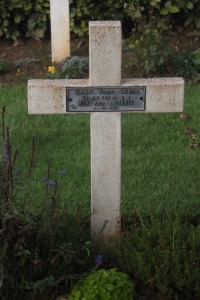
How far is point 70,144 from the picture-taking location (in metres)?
6.48

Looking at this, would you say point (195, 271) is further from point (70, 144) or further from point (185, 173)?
point (70, 144)

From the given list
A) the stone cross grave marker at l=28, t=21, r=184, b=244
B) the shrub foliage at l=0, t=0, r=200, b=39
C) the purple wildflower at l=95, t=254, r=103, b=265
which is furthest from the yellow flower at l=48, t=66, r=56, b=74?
the purple wildflower at l=95, t=254, r=103, b=265

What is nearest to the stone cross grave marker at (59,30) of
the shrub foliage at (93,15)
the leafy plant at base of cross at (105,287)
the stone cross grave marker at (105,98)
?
the shrub foliage at (93,15)

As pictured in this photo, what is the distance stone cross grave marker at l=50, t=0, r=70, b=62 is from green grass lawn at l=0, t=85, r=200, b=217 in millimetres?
1087

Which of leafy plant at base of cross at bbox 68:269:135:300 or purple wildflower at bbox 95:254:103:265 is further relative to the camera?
purple wildflower at bbox 95:254:103:265

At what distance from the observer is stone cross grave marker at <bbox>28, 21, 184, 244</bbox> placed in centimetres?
441

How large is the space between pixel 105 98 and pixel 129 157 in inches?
66.5

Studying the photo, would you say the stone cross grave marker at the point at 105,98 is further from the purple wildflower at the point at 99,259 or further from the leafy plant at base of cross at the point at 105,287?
the leafy plant at base of cross at the point at 105,287

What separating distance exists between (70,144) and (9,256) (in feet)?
7.65

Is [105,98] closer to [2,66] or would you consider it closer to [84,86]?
[84,86]

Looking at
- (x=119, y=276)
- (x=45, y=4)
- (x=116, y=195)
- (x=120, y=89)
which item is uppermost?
(x=45, y=4)

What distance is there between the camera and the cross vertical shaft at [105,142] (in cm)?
436

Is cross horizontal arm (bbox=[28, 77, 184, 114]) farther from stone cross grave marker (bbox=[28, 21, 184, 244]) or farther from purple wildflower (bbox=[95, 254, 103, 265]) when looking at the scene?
purple wildflower (bbox=[95, 254, 103, 265])

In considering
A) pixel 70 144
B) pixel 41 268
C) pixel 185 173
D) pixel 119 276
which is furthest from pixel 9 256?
pixel 70 144
